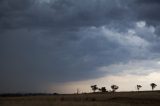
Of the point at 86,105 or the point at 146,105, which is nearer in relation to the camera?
the point at 86,105

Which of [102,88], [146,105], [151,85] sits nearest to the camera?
[146,105]

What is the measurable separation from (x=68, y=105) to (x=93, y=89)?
12620cm

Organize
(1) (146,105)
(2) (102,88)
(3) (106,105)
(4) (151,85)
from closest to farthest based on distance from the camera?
(3) (106,105) → (1) (146,105) → (4) (151,85) → (2) (102,88)

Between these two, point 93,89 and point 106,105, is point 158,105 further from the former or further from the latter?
point 93,89

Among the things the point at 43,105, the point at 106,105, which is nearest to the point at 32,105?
the point at 43,105

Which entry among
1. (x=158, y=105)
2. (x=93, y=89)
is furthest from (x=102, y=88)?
Result: (x=158, y=105)

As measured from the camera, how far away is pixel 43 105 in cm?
6284

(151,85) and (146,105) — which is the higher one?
(151,85)

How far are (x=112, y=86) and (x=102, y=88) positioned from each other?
6.30m

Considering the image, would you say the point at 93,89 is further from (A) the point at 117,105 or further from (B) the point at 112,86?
(A) the point at 117,105

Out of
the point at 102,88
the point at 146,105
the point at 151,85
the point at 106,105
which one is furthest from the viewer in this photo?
the point at 102,88

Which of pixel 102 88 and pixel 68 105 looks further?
pixel 102 88

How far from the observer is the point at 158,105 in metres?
68.9

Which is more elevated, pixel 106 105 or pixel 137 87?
pixel 137 87
